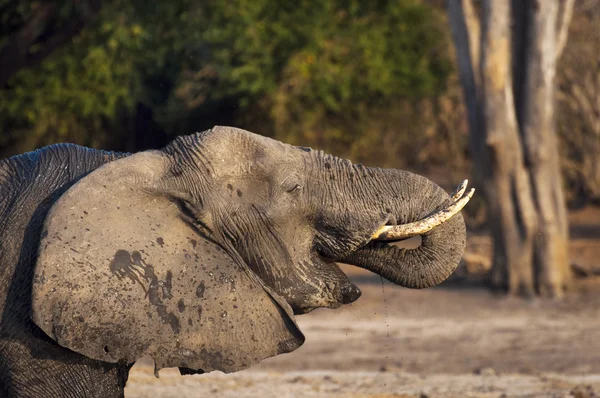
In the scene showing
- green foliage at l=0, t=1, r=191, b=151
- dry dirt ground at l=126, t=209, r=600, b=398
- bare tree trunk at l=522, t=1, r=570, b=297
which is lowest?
dry dirt ground at l=126, t=209, r=600, b=398

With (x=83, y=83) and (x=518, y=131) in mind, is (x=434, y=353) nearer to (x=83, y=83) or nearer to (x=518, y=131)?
(x=518, y=131)

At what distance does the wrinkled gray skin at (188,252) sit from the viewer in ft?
13.3

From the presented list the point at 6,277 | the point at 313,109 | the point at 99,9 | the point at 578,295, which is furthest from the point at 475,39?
the point at 6,277

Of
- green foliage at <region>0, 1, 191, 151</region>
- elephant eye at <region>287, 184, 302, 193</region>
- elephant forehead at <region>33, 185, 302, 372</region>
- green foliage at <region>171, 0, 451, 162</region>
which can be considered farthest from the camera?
green foliage at <region>171, 0, 451, 162</region>

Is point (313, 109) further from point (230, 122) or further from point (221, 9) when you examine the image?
point (221, 9)

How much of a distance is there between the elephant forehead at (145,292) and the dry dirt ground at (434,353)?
3.03 meters

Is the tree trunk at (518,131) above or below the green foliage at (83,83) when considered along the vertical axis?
below

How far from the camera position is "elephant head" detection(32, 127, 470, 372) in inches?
160

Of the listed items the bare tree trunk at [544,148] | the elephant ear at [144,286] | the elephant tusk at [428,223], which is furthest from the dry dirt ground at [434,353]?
the elephant tusk at [428,223]

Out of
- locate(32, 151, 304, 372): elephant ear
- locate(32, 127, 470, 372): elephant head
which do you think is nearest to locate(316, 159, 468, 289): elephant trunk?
locate(32, 127, 470, 372): elephant head

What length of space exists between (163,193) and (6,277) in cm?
63

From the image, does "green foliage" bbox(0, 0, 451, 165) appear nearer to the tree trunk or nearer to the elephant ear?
the tree trunk

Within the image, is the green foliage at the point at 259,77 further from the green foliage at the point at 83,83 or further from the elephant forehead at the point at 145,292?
the elephant forehead at the point at 145,292

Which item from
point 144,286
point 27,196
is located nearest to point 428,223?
point 144,286
